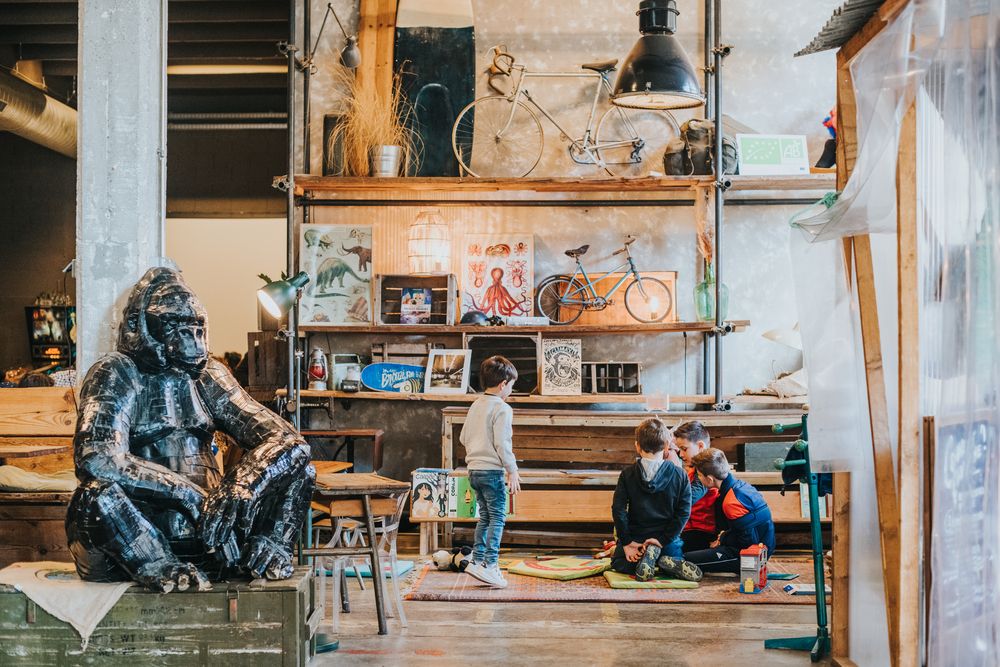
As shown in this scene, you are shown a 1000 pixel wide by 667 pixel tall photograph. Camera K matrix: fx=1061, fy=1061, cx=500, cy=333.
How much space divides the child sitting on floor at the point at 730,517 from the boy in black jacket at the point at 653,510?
166 mm

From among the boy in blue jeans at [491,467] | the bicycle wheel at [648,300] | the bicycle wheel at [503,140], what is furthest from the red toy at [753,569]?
the bicycle wheel at [503,140]

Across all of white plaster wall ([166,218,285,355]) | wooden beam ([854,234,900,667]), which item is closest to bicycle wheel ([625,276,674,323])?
wooden beam ([854,234,900,667])

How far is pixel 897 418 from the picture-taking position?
3.68 metres

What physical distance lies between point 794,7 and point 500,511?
441 cm

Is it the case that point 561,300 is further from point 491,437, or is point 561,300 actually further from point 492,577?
point 492,577

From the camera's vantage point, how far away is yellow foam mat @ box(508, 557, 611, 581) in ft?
20.0

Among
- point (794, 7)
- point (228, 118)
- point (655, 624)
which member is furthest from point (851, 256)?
point (228, 118)

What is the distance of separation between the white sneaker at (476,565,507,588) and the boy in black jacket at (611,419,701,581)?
0.74m

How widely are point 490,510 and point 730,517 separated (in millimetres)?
1364

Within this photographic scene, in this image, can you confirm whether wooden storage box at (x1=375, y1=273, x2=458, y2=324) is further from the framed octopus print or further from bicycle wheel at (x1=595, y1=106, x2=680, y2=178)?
bicycle wheel at (x1=595, y1=106, x2=680, y2=178)

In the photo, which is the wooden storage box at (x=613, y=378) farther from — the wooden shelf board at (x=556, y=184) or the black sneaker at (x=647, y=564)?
the black sneaker at (x=647, y=564)

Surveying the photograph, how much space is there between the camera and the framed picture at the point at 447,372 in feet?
23.8

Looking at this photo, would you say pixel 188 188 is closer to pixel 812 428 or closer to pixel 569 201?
pixel 569 201

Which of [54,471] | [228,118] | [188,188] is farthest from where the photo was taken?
[188,188]
